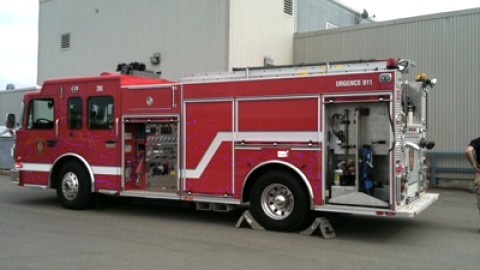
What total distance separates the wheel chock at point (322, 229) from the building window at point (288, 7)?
13172 mm

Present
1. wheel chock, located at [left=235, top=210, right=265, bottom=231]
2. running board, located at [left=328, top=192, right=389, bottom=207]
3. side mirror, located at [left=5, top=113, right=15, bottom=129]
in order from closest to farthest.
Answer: running board, located at [left=328, top=192, right=389, bottom=207], wheel chock, located at [left=235, top=210, right=265, bottom=231], side mirror, located at [left=5, top=113, right=15, bottom=129]

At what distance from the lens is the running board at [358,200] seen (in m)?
7.93

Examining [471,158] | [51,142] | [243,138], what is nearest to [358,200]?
[243,138]

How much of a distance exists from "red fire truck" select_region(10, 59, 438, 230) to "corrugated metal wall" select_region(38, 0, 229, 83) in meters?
6.95

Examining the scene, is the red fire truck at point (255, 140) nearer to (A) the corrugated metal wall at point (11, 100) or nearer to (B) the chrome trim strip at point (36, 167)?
(B) the chrome trim strip at point (36, 167)

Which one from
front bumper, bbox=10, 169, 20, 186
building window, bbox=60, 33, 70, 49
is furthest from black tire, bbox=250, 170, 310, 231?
building window, bbox=60, 33, 70, 49

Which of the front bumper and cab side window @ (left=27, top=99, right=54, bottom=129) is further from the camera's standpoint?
the front bumper

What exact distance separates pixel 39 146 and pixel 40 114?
74cm

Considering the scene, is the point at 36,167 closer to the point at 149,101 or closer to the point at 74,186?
the point at 74,186

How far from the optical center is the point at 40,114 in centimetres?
1172

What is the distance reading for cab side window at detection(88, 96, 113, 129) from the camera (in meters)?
10.6

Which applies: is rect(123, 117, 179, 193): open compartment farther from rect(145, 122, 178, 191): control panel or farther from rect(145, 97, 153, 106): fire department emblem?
rect(145, 97, 153, 106): fire department emblem

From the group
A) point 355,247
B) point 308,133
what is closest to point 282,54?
point 308,133

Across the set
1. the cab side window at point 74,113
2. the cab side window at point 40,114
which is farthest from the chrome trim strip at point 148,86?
the cab side window at point 40,114
